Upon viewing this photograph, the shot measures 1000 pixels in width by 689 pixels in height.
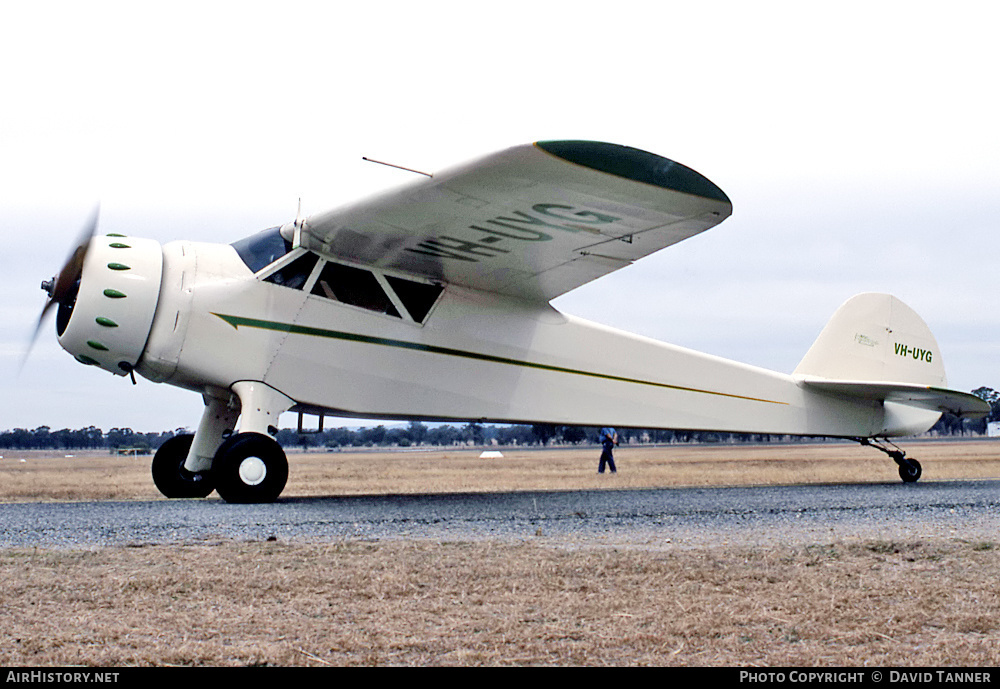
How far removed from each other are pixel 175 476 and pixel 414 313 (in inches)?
135

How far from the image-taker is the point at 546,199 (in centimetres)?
805

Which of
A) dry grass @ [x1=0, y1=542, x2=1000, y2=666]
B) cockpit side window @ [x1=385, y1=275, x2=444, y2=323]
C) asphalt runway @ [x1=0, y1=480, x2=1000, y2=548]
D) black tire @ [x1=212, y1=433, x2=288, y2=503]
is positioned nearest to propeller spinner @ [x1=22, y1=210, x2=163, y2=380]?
black tire @ [x1=212, y1=433, x2=288, y2=503]

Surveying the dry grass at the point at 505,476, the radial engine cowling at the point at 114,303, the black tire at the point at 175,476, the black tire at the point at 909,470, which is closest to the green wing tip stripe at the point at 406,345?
the radial engine cowling at the point at 114,303

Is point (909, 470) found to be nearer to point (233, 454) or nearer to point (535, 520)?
point (535, 520)

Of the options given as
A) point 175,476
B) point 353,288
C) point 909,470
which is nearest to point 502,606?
point 353,288

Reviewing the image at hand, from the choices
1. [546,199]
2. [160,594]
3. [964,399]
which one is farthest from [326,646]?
[964,399]

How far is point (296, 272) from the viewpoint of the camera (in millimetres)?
9336

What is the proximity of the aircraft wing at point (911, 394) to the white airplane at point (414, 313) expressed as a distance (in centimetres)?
184

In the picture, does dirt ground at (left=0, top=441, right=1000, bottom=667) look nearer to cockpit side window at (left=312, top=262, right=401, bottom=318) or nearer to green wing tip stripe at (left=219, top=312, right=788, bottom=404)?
green wing tip stripe at (left=219, top=312, right=788, bottom=404)

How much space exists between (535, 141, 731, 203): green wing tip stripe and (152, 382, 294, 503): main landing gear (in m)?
3.84

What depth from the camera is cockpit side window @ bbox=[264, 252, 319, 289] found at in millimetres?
9266

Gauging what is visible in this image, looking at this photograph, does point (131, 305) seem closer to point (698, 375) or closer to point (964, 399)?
point (698, 375)

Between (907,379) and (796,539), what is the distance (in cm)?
909

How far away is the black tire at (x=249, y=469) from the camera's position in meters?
8.40
